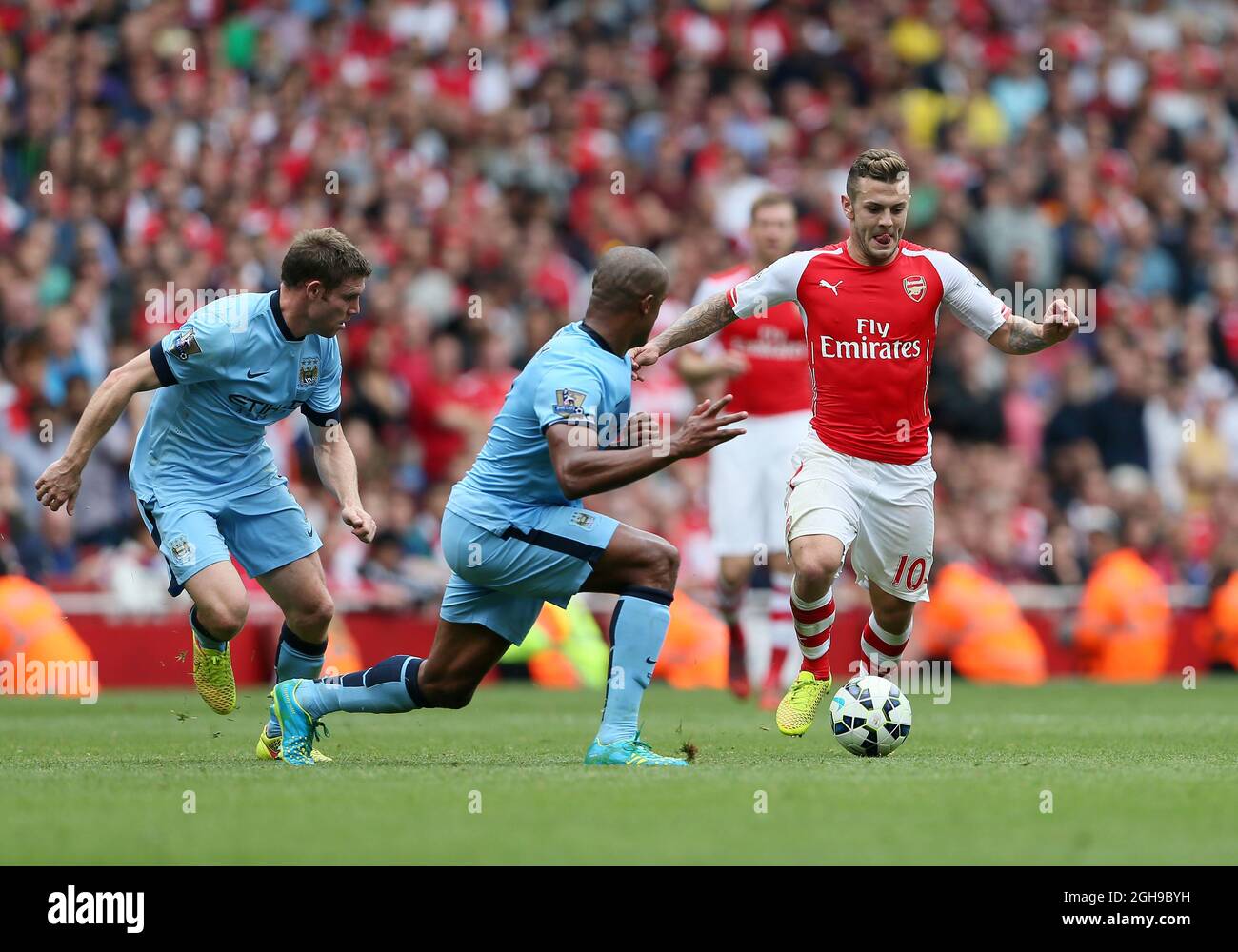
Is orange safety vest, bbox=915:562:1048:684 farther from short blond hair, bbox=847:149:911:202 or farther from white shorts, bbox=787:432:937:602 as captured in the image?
short blond hair, bbox=847:149:911:202

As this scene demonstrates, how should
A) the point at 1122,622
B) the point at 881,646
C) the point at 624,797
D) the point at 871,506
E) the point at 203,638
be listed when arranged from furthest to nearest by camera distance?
1. the point at 1122,622
2. the point at 881,646
3. the point at 871,506
4. the point at 203,638
5. the point at 624,797

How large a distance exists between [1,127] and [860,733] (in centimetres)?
1238

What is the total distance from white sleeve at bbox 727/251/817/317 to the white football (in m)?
1.94

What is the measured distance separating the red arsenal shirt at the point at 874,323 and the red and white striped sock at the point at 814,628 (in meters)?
0.76

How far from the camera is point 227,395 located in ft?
28.6

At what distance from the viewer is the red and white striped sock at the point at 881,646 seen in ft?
32.0

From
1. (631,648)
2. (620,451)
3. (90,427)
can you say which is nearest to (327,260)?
(90,427)

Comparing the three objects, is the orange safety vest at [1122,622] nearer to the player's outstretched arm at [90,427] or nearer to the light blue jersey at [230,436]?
the light blue jersey at [230,436]

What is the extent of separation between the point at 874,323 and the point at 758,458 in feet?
11.2

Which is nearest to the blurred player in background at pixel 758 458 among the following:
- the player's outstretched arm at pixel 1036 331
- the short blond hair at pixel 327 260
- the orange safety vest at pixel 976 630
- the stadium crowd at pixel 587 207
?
the player's outstretched arm at pixel 1036 331

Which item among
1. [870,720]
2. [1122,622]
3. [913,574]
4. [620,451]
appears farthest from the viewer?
[1122,622]

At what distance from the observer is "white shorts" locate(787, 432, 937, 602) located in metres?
9.17

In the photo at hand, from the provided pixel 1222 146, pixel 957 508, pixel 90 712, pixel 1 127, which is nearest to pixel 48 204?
pixel 1 127

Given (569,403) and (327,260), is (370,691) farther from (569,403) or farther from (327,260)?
(327,260)
